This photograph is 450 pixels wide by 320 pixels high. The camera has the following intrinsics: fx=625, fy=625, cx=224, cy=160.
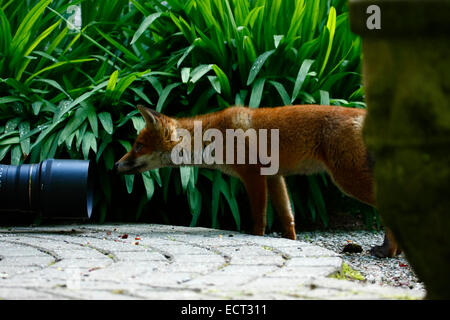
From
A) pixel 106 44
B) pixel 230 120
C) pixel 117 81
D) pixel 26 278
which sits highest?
pixel 106 44

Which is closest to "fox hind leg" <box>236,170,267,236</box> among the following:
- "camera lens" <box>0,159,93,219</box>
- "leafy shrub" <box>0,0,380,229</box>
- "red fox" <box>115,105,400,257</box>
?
"red fox" <box>115,105,400,257</box>

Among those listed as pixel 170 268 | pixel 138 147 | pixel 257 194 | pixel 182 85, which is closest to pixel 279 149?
pixel 257 194

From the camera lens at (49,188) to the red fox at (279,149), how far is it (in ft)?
1.37

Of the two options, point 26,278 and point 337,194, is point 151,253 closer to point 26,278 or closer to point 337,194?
point 26,278

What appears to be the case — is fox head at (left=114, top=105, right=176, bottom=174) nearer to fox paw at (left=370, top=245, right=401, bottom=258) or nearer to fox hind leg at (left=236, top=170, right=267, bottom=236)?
fox hind leg at (left=236, top=170, right=267, bottom=236)

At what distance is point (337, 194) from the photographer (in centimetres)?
575

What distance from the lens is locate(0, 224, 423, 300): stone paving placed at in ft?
7.36

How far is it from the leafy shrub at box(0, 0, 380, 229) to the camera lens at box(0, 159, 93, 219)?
502 millimetres
